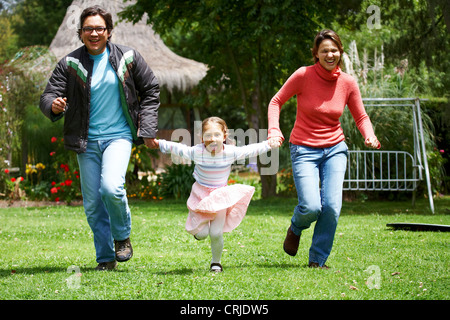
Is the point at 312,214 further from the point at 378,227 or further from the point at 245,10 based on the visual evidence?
the point at 245,10

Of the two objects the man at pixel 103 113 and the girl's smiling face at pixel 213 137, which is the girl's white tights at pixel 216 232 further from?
the man at pixel 103 113

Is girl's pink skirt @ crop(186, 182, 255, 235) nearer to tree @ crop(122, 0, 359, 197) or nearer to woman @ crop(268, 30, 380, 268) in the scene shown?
woman @ crop(268, 30, 380, 268)

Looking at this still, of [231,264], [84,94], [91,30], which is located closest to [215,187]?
[231,264]

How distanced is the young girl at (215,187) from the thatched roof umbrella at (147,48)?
42.3 ft

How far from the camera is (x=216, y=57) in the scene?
1322 cm

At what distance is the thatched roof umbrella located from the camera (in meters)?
18.0

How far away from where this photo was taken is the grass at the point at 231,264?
4.21 m

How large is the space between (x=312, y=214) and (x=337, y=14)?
882 centimetres

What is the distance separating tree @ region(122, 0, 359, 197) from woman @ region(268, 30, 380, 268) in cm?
639

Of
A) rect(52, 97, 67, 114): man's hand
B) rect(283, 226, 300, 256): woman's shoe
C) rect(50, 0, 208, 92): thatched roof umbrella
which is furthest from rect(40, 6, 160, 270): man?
rect(50, 0, 208, 92): thatched roof umbrella

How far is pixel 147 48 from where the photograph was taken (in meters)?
19.5

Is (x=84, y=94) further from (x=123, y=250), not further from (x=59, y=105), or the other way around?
(x=123, y=250)

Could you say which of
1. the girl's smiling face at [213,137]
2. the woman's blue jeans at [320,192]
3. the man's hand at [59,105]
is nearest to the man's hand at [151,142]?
the girl's smiling face at [213,137]
